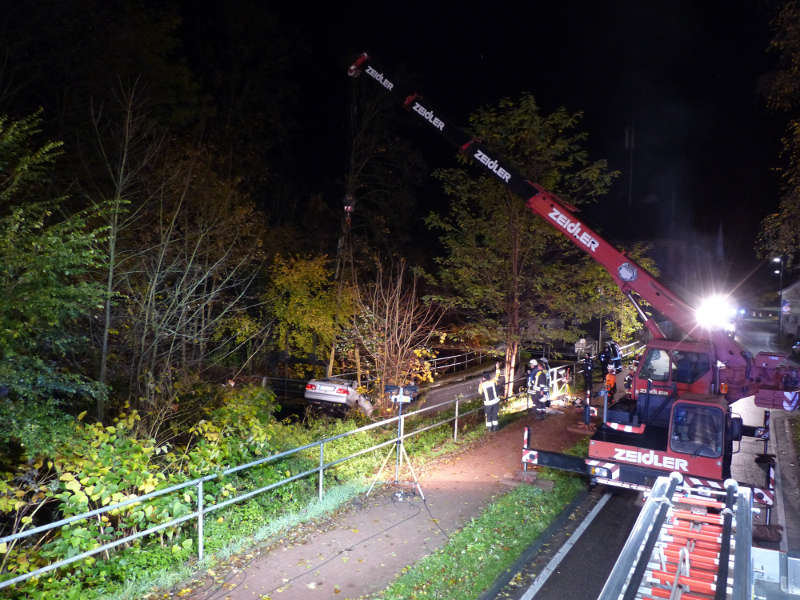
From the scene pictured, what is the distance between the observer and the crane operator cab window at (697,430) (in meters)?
8.20

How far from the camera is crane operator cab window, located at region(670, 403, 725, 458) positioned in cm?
820

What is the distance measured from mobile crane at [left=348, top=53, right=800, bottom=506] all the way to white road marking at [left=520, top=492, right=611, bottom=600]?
0.60 meters

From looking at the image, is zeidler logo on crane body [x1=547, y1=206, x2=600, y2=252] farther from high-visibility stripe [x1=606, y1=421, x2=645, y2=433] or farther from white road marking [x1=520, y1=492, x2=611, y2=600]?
white road marking [x1=520, y1=492, x2=611, y2=600]

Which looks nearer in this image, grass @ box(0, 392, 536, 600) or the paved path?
grass @ box(0, 392, 536, 600)

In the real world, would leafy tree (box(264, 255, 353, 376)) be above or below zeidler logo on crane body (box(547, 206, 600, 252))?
below

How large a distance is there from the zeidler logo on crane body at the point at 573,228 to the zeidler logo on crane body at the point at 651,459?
4.36 meters

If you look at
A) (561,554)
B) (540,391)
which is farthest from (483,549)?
(540,391)

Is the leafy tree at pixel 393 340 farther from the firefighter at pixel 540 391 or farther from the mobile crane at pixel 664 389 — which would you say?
the mobile crane at pixel 664 389

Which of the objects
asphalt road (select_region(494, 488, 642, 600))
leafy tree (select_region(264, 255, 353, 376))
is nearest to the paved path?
asphalt road (select_region(494, 488, 642, 600))

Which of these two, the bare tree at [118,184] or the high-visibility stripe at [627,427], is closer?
the bare tree at [118,184]

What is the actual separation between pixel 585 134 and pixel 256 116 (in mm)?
15865

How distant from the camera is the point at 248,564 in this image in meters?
6.48

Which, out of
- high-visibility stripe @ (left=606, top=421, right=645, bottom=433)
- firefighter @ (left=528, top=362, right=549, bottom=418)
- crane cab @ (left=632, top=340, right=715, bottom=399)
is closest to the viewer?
high-visibility stripe @ (left=606, top=421, right=645, bottom=433)

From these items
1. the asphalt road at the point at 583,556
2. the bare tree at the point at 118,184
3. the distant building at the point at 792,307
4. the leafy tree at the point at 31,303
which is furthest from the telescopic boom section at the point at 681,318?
the distant building at the point at 792,307
